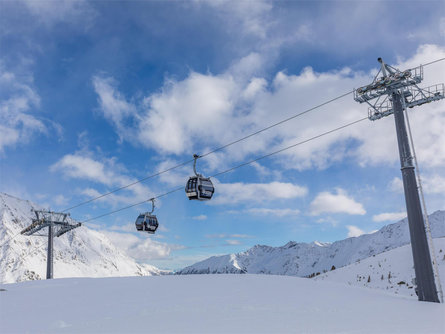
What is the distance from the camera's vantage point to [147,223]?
29.4 meters

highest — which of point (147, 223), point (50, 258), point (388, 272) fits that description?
point (147, 223)

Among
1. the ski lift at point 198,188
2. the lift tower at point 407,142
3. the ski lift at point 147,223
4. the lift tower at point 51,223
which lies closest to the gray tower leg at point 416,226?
the lift tower at point 407,142

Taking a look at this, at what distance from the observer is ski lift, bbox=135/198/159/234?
1152 inches

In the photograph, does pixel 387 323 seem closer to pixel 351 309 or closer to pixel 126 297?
pixel 351 309

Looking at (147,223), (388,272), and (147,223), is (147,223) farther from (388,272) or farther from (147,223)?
(388,272)

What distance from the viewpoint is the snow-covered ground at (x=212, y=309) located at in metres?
10.0

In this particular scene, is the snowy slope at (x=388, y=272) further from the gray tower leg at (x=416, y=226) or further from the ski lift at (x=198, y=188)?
the ski lift at (x=198, y=188)

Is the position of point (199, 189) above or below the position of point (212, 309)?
above

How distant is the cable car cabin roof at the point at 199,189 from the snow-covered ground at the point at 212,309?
16.3 feet

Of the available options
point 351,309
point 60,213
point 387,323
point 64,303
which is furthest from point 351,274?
point 60,213

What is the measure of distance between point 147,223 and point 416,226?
64.4ft

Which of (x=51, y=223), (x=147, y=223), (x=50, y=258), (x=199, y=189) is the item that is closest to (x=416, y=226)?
(x=199, y=189)

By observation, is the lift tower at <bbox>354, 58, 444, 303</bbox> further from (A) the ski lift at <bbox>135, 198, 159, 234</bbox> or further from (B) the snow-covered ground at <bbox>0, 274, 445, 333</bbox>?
Result: (A) the ski lift at <bbox>135, 198, 159, 234</bbox>

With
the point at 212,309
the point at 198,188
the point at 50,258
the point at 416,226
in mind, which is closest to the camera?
the point at 212,309
